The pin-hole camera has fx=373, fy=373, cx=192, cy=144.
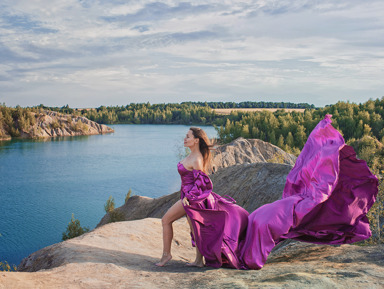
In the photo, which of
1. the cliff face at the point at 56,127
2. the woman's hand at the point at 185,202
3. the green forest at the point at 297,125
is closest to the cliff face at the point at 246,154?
the green forest at the point at 297,125

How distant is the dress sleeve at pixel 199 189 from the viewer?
5770mm

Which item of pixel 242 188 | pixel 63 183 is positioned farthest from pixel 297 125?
pixel 242 188

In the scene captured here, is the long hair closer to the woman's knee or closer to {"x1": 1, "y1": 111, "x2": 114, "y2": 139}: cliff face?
the woman's knee

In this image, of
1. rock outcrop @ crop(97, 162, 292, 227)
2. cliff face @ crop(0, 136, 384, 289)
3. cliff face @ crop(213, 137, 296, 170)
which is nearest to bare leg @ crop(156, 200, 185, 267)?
cliff face @ crop(0, 136, 384, 289)

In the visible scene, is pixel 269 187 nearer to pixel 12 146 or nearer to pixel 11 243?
pixel 11 243

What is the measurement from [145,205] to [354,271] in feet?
46.9

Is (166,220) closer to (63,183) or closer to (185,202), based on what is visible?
(185,202)

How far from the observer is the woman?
571cm

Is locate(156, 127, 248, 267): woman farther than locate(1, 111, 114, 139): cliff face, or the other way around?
locate(1, 111, 114, 139): cliff face

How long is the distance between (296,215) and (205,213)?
1.38 metres

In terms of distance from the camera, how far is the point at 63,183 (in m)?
36.2

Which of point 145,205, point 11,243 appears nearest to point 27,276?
point 145,205

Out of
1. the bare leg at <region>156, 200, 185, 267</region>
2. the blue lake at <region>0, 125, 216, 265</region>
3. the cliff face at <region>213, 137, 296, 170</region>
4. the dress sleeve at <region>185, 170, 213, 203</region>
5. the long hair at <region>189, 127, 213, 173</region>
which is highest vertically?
the long hair at <region>189, 127, 213, 173</region>

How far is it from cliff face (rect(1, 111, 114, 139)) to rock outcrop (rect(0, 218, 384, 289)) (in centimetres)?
7531
